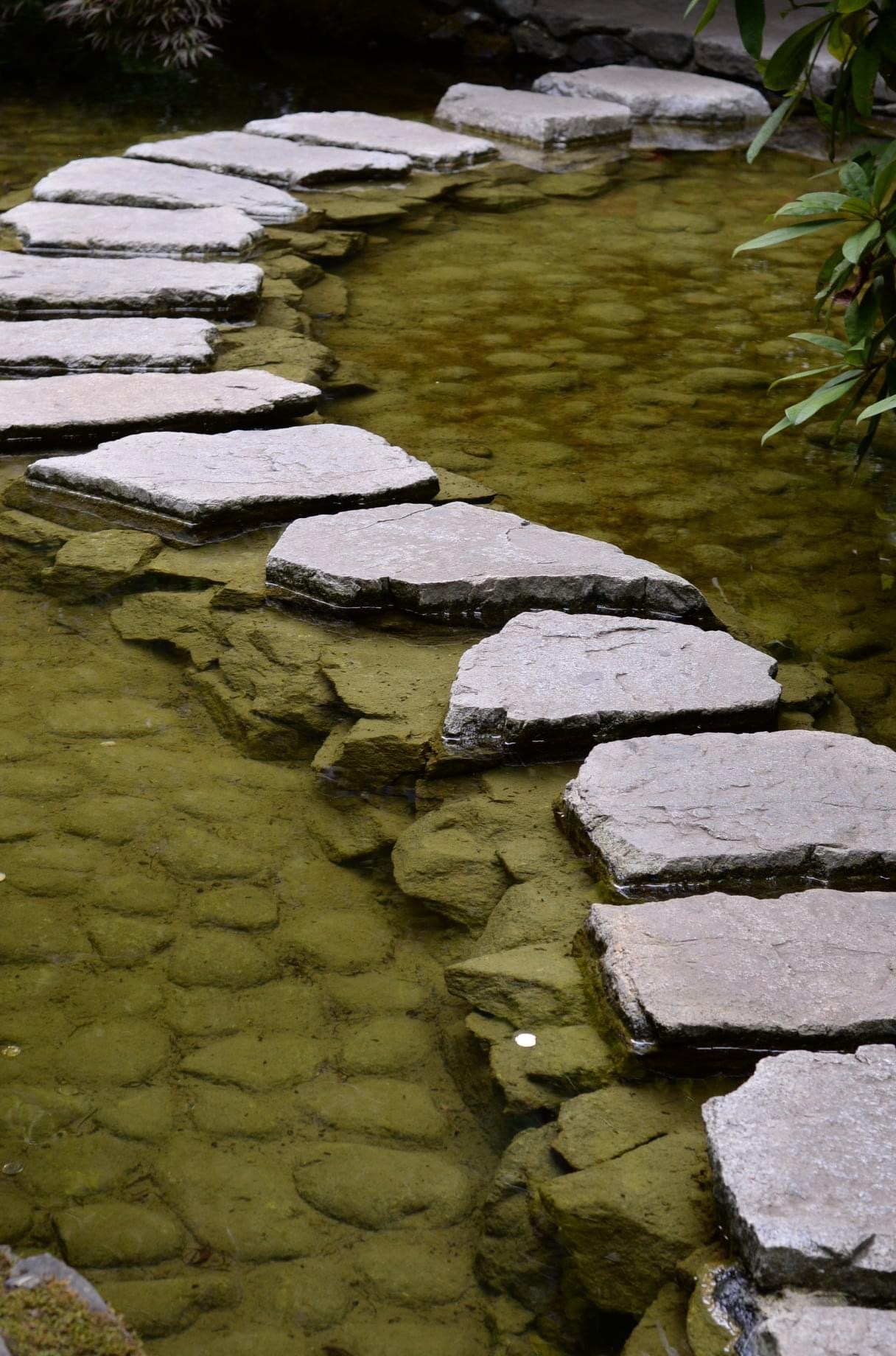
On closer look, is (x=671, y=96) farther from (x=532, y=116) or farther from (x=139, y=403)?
(x=139, y=403)

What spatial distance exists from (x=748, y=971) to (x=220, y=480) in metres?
1.37

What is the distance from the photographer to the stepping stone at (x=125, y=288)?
10.6 ft

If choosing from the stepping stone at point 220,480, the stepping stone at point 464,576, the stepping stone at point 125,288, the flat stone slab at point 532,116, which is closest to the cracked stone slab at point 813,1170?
the stepping stone at point 464,576

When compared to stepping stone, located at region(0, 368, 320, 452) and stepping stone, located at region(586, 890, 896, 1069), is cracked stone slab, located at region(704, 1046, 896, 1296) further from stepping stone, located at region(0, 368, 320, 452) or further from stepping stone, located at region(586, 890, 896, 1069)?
stepping stone, located at region(0, 368, 320, 452)

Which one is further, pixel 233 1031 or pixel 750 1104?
pixel 233 1031

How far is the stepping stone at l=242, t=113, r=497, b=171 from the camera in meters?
4.80

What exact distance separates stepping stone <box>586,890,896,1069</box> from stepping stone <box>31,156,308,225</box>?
3114 millimetres

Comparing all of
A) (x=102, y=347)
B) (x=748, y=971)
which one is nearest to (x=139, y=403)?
(x=102, y=347)

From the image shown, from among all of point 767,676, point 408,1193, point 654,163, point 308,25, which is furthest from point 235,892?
point 308,25

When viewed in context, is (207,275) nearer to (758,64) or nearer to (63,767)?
(758,64)

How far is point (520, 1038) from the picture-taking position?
146cm

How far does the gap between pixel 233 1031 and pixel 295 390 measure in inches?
64.4

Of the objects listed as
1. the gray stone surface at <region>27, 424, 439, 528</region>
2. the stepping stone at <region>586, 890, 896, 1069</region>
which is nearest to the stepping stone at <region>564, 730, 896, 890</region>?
the stepping stone at <region>586, 890, 896, 1069</region>

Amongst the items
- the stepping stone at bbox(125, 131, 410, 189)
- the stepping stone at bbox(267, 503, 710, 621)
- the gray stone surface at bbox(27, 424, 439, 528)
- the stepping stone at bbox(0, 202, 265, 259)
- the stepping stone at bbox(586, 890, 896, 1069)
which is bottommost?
the stepping stone at bbox(586, 890, 896, 1069)
